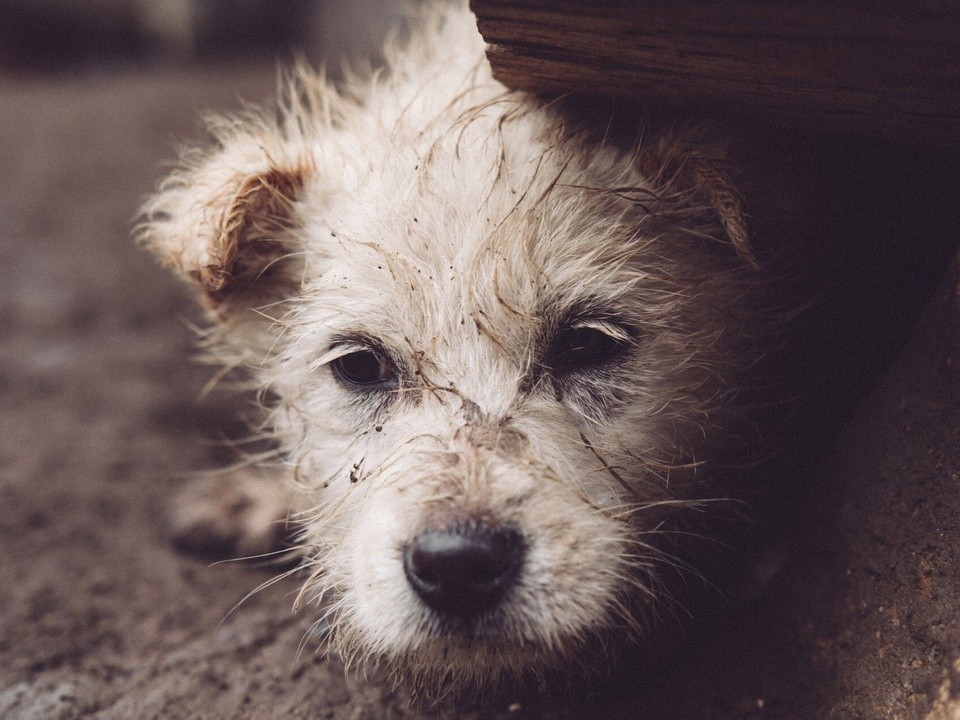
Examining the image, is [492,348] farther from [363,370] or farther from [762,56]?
[762,56]

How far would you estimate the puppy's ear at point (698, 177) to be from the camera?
2293 mm

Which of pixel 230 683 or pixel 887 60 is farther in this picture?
pixel 230 683

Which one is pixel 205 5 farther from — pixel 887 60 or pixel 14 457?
pixel 887 60

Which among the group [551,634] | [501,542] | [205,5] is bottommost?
[205,5]

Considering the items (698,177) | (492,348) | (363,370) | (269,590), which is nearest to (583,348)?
(492,348)

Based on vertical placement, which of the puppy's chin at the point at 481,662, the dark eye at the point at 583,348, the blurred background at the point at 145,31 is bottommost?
the blurred background at the point at 145,31

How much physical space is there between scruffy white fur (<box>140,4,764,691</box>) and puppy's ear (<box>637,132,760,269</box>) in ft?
0.05

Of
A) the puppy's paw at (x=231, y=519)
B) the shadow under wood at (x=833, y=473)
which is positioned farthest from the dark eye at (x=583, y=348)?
the puppy's paw at (x=231, y=519)

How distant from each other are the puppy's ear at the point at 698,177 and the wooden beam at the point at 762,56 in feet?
0.44

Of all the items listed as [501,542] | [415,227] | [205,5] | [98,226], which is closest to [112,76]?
[205,5]

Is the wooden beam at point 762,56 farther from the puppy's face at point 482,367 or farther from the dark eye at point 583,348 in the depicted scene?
the dark eye at point 583,348

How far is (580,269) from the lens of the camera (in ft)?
8.02

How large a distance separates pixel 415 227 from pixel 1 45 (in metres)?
11.1

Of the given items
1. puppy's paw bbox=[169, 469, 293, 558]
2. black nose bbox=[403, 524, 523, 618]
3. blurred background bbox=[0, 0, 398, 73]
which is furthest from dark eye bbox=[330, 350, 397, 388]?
blurred background bbox=[0, 0, 398, 73]
